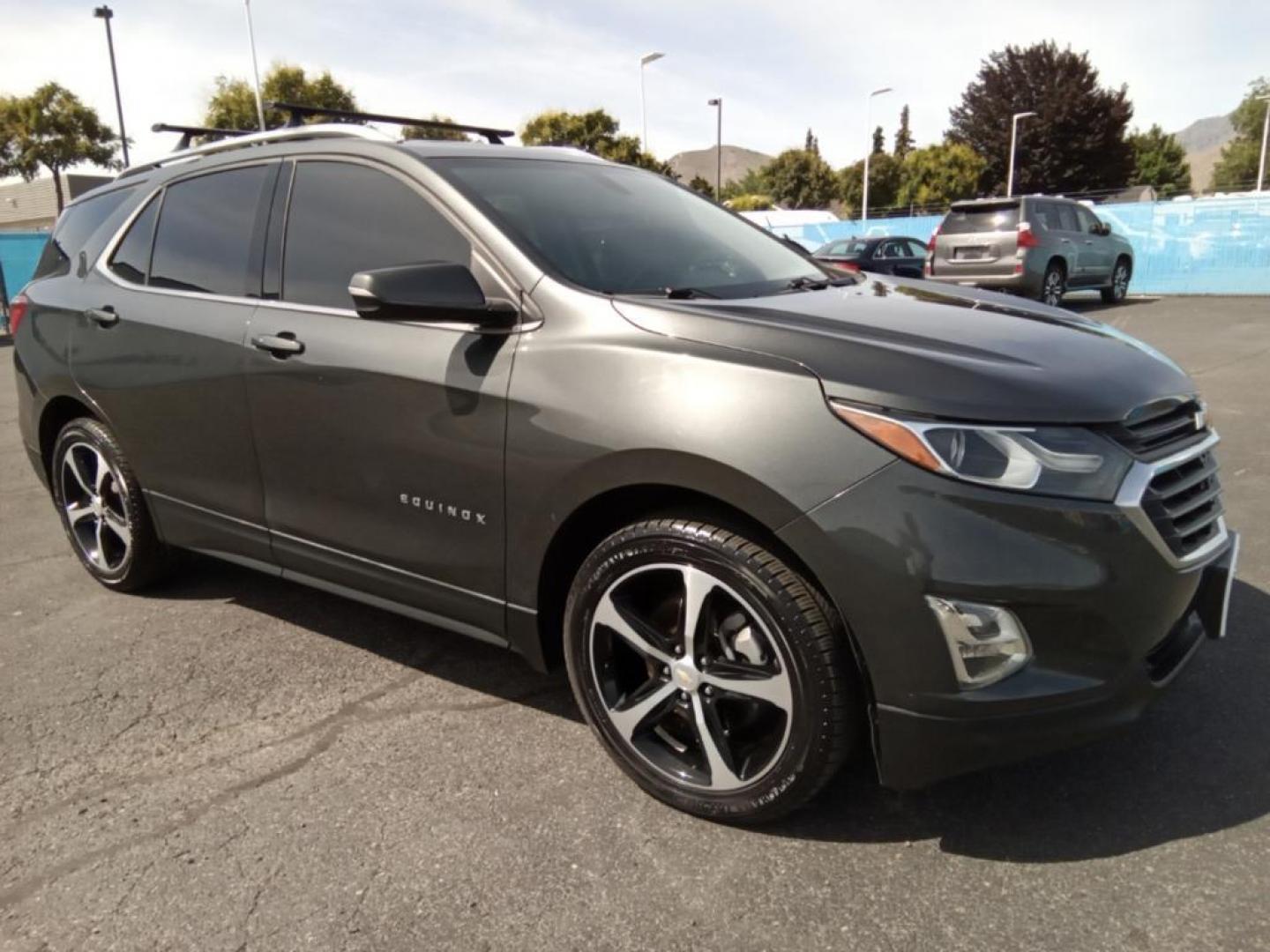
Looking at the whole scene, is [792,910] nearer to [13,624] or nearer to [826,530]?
[826,530]

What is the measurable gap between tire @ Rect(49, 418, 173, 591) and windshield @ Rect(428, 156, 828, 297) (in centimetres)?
198

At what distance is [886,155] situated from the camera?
59188mm

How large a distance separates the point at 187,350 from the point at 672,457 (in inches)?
81.1

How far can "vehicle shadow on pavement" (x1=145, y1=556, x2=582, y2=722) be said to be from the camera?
3.13 metres

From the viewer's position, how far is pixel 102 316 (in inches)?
145

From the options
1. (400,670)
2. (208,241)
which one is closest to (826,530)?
(400,670)

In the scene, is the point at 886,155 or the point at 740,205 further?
the point at 886,155

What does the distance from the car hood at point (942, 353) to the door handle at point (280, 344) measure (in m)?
1.14

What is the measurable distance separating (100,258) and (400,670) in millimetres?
2193

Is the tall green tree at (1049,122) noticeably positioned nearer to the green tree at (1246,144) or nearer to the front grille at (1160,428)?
the green tree at (1246,144)

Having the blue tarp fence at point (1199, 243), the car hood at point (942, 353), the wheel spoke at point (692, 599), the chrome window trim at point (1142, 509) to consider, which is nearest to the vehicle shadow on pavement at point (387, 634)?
the wheel spoke at point (692, 599)

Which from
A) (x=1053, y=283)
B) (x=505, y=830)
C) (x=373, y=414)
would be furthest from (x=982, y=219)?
(x=505, y=830)

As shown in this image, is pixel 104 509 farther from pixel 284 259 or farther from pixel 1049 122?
pixel 1049 122

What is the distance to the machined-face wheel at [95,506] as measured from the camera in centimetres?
387
